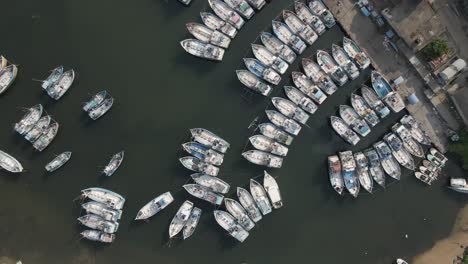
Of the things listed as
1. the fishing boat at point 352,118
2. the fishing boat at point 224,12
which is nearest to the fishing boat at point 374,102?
the fishing boat at point 352,118

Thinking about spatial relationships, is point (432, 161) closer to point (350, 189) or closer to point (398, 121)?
point (398, 121)

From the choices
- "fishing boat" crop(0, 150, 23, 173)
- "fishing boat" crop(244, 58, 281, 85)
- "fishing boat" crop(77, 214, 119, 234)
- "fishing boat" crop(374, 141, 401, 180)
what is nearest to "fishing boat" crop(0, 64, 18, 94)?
"fishing boat" crop(0, 150, 23, 173)

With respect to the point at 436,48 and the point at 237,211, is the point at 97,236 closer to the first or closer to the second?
the point at 237,211

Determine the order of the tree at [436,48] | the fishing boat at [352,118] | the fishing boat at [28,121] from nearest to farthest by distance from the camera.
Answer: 1. the tree at [436,48]
2. the fishing boat at [28,121]
3. the fishing boat at [352,118]

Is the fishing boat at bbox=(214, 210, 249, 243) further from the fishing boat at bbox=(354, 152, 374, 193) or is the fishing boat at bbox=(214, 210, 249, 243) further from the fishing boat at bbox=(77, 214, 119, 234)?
the fishing boat at bbox=(354, 152, 374, 193)

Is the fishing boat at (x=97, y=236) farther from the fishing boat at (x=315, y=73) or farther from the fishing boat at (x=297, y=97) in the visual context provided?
the fishing boat at (x=315, y=73)

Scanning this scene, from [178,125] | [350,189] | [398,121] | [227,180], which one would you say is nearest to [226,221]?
[227,180]

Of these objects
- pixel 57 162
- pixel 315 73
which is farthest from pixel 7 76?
pixel 315 73
